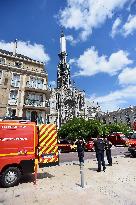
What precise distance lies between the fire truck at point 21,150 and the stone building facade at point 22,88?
24.3m

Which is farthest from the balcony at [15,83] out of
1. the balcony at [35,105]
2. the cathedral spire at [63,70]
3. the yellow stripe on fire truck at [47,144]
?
the cathedral spire at [63,70]

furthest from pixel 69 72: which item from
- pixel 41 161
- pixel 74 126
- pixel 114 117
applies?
pixel 41 161

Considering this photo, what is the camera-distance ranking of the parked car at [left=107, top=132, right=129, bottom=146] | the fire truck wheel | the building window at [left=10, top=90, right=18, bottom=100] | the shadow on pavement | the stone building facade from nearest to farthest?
the fire truck wheel < the shadow on pavement < the stone building facade < the building window at [left=10, top=90, right=18, bottom=100] < the parked car at [left=107, top=132, right=129, bottom=146]

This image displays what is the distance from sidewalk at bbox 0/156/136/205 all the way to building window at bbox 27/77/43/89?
27.6 meters

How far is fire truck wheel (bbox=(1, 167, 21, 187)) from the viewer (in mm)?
9334

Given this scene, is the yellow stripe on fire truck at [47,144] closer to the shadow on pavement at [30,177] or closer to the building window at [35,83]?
the shadow on pavement at [30,177]

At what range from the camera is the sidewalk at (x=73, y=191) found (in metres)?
7.24

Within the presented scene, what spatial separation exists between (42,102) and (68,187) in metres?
29.9

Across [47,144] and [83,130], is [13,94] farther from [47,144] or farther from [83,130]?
[47,144]

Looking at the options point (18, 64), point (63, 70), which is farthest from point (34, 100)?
point (63, 70)

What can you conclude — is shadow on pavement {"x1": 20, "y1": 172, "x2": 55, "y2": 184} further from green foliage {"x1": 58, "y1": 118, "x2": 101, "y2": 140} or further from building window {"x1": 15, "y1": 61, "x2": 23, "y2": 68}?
building window {"x1": 15, "y1": 61, "x2": 23, "y2": 68}

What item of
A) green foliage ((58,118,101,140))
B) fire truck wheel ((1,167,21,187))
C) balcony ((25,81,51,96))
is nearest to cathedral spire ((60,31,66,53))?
green foliage ((58,118,101,140))

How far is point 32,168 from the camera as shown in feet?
Answer: 33.2

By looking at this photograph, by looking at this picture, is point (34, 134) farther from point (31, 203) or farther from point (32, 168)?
point (31, 203)
